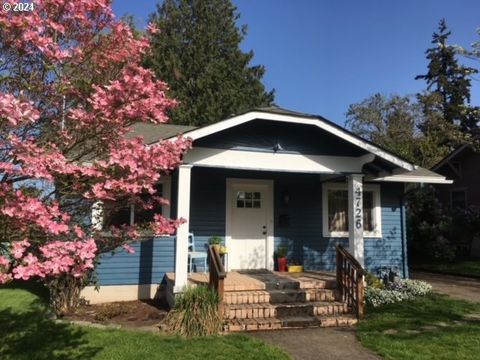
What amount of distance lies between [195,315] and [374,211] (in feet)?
20.8

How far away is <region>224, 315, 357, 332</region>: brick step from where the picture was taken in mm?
6867

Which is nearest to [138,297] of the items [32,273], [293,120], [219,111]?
[293,120]

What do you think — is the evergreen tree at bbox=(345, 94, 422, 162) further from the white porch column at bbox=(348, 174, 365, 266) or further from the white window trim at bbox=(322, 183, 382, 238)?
the white porch column at bbox=(348, 174, 365, 266)

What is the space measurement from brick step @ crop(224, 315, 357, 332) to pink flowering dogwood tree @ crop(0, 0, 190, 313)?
3428 millimetres

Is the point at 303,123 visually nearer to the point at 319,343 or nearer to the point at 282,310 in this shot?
the point at 282,310

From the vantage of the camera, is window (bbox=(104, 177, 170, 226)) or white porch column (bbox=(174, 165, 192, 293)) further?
window (bbox=(104, 177, 170, 226))

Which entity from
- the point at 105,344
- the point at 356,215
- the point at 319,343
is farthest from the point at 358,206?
the point at 105,344

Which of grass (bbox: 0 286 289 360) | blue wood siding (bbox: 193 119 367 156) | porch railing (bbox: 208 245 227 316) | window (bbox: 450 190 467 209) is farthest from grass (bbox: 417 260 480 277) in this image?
grass (bbox: 0 286 289 360)

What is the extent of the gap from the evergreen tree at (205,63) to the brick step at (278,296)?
16.2 m

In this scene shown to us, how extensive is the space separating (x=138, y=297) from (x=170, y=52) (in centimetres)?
1821

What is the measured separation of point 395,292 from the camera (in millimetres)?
8922

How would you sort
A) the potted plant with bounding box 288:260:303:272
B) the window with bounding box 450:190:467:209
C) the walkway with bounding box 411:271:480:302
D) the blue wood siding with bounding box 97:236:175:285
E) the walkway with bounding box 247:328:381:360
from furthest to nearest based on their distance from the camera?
the window with bounding box 450:190:467:209, the potted plant with bounding box 288:260:303:272, the walkway with bounding box 411:271:480:302, the blue wood siding with bounding box 97:236:175:285, the walkway with bounding box 247:328:381:360

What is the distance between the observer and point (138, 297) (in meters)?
9.05

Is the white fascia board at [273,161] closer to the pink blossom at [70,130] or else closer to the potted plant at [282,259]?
the potted plant at [282,259]
